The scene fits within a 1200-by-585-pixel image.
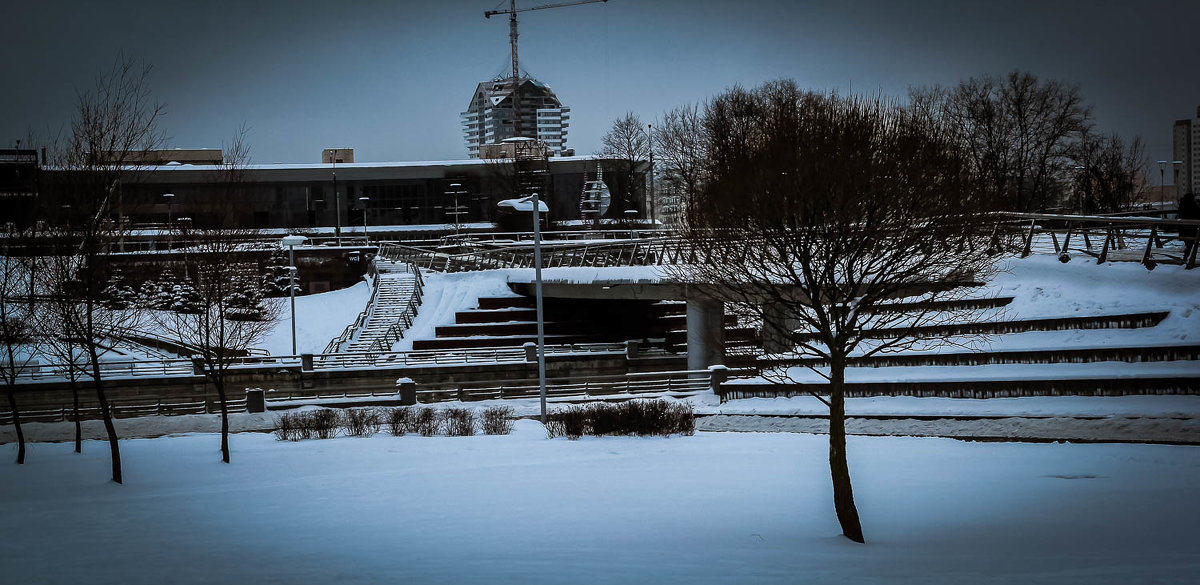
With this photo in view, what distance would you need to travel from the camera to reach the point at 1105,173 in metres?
50.6

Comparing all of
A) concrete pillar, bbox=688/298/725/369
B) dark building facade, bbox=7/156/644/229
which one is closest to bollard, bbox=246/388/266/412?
concrete pillar, bbox=688/298/725/369

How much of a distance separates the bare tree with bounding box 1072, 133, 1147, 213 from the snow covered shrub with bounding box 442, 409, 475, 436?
112ft

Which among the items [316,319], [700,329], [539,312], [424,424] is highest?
[539,312]

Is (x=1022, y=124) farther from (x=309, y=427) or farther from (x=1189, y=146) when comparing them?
(x=309, y=427)

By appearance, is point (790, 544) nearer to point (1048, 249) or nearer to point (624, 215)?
point (1048, 249)

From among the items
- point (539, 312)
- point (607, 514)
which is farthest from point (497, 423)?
point (607, 514)

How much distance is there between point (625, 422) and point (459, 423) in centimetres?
416

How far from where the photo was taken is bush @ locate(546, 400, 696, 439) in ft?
70.0

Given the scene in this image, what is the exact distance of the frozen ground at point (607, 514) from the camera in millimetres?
9562

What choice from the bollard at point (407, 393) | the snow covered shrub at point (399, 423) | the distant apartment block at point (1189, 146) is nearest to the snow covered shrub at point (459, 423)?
the snow covered shrub at point (399, 423)

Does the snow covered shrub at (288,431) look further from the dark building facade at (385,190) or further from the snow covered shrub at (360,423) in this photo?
the dark building facade at (385,190)

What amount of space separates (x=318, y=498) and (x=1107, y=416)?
13.9m

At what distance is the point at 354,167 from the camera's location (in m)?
86.6

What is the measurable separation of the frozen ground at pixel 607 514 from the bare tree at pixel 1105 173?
34280mm
